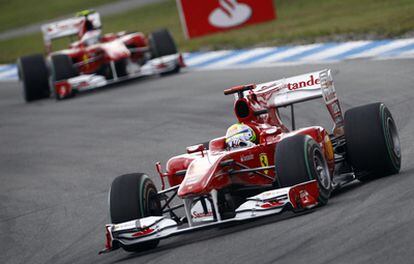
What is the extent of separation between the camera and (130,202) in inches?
366

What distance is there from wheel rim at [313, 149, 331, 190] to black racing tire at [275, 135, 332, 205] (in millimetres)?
66

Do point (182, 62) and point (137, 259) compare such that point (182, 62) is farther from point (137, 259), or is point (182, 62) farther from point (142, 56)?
point (137, 259)

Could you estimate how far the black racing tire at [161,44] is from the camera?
21938 millimetres

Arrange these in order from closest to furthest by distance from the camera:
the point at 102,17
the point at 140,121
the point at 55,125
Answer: the point at 140,121, the point at 55,125, the point at 102,17

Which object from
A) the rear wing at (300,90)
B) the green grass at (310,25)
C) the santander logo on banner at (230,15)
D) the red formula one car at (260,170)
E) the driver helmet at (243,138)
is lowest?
the green grass at (310,25)

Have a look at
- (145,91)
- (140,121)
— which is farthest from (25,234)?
(145,91)

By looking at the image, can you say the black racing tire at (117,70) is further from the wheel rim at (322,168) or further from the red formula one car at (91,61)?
the wheel rim at (322,168)

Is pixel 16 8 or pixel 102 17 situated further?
pixel 16 8

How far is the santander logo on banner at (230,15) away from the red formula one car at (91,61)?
2467mm

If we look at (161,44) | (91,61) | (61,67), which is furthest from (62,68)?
(161,44)

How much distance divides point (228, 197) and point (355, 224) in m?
1.55

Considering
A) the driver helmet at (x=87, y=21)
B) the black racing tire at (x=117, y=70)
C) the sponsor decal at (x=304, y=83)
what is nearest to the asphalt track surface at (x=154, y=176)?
the black racing tire at (x=117, y=70)

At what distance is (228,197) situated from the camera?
9438 millimetres

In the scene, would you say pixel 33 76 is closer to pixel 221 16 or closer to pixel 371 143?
pixel 221 16
